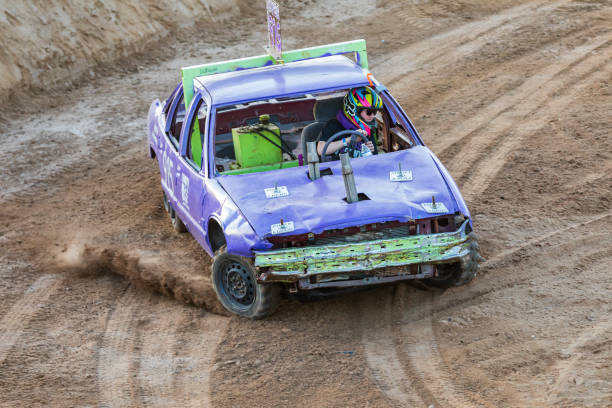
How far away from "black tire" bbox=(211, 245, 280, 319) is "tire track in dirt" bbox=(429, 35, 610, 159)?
422 centimetres

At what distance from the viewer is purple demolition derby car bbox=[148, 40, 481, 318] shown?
6.90 m

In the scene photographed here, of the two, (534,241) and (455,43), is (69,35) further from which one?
(534,241)

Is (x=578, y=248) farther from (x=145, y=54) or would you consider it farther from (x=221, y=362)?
(x=145, y=54)

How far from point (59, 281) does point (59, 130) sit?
5.04m

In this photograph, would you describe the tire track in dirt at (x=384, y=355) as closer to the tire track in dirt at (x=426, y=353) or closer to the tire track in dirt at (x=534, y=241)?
the tire track in dirt at (x=426, y=353)

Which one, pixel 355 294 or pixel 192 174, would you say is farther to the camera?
pixel 192 174

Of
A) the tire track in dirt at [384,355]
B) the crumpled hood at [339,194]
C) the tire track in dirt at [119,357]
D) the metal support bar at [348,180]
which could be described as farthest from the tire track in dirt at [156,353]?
the metal support bar at [348,180]

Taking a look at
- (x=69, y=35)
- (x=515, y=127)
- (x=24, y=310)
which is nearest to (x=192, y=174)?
(x=24, y=310)

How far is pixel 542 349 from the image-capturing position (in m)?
6.75

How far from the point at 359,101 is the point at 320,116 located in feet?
1.40

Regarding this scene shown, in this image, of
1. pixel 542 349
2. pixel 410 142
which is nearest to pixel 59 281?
pixel 410 142

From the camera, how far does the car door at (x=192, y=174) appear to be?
805 centimetres

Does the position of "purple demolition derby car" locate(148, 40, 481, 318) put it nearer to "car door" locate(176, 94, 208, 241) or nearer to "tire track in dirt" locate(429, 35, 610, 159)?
"car door" locate(176, 94, 208, 241)

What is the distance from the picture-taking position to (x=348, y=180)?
23.9 ft
